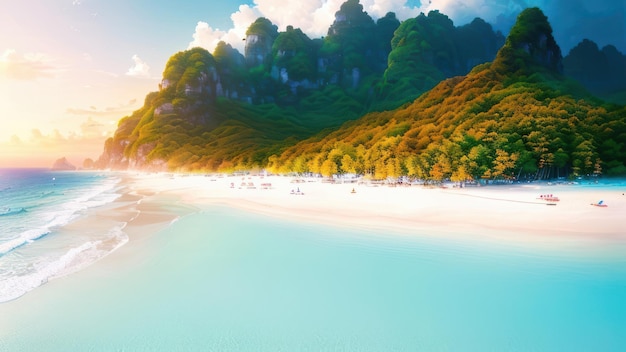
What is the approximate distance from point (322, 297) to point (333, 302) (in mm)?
759

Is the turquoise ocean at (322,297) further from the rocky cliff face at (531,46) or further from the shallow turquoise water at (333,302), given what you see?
the rocky cliff face at (531,46)

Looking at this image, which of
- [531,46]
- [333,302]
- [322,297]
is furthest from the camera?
[531,46]

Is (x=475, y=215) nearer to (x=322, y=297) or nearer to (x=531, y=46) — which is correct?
(x=322, y=297)

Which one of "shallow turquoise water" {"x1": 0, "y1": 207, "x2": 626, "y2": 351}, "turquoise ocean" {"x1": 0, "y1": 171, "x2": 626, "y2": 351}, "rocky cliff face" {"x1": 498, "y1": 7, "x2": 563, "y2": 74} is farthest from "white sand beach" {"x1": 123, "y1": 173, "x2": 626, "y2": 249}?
"rocky cliff face" {"x1": 498, "y1": 7, "x2": 563, "y2": 74}

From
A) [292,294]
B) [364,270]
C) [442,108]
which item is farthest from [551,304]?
[442,108]

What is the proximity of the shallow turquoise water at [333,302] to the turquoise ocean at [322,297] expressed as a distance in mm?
66

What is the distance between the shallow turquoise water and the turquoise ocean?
7 cm

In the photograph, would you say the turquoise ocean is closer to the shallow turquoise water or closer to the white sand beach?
the shallow turquoise water

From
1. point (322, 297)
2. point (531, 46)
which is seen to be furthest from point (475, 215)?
point (531, 46)

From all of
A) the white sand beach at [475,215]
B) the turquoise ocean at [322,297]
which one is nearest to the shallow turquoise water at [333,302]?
the turquoise ocean at [322,297]

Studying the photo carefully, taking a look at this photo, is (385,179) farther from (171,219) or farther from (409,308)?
(409,308)

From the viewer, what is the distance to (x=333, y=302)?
15.1m

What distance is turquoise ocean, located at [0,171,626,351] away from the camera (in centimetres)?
1214

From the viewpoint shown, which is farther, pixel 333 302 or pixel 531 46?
pixel 531 46
